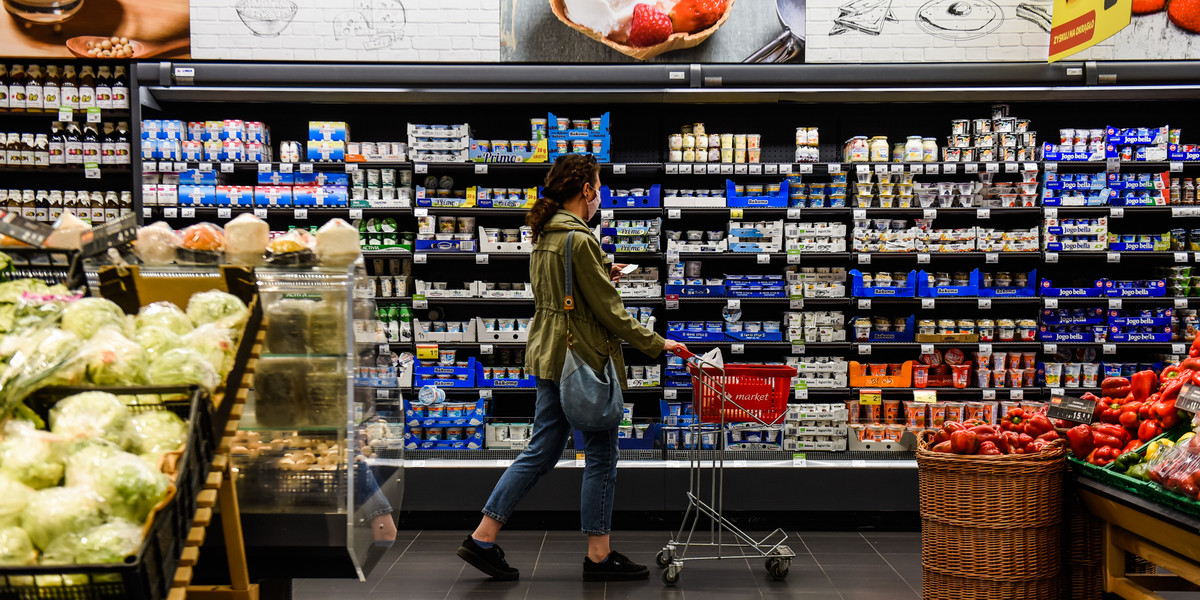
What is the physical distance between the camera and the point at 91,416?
1349 millimetres

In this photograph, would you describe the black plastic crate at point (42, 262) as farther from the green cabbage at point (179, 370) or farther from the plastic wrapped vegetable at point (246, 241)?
the green cabbage at point (179, 370)

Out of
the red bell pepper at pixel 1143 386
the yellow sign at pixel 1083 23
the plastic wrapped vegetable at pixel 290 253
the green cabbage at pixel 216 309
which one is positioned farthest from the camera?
the yellow sign at pixel 1083 23

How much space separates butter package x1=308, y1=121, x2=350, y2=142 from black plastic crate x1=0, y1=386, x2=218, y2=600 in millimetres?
4224

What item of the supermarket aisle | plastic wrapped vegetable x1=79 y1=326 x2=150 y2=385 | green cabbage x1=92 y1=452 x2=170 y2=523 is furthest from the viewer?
the supermarket aisle

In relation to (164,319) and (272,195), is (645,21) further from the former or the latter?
(164,319)

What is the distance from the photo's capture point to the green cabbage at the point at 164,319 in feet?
5.59

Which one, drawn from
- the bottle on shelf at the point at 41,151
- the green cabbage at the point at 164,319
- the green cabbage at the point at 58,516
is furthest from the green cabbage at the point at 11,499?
the bottle on shelf at the point at 41,151

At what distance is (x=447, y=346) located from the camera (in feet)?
18.0

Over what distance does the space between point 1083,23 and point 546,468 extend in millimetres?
3953

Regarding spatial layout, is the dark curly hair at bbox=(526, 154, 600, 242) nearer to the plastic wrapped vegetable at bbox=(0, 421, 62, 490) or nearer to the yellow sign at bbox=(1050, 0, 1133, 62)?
the plastic wrapped vegetable at bbox=(0, 421, 62, 490)

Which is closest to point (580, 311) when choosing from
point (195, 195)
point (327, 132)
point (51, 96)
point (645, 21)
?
point (645, 21)

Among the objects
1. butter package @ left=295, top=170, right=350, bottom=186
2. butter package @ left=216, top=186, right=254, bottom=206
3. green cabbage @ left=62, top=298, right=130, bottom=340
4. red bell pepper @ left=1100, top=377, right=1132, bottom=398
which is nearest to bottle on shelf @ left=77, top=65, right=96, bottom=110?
butter package @ left=216, top=186, right=254, bottom=206

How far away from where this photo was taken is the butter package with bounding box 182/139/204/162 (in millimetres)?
5305

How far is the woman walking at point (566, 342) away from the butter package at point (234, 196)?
2.76 metres
